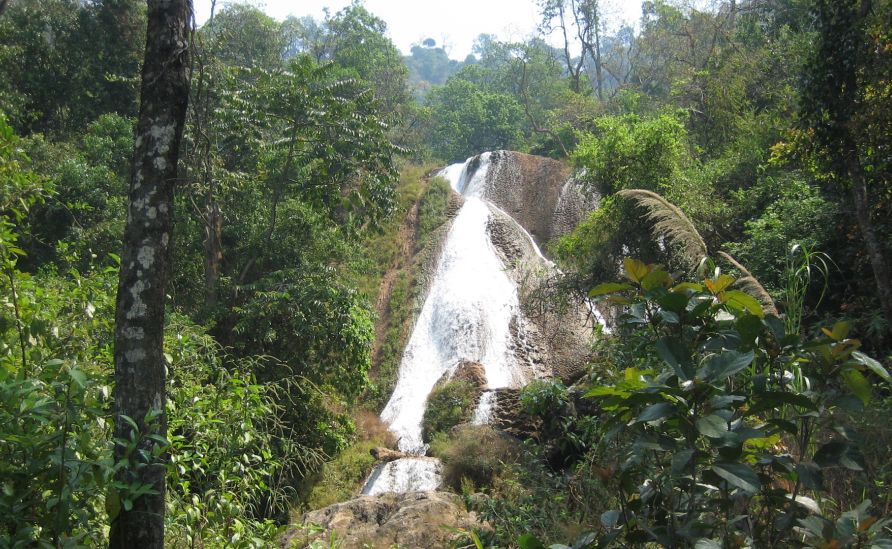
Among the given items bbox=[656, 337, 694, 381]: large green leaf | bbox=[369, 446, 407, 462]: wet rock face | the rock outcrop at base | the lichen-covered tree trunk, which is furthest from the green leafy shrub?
bbox=[656, 337, 694, 381]: large green leaf

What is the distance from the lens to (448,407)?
14.9m

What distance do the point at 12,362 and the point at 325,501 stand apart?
9.70 meters

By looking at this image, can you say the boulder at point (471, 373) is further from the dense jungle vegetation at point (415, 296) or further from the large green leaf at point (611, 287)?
the large green leaf at point (611, 287)

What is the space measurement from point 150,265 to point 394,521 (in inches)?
186

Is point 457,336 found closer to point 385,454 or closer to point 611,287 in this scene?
point 385,454

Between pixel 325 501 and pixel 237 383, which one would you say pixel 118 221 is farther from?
pixel 237 383

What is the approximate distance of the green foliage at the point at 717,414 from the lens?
2125 millimetres

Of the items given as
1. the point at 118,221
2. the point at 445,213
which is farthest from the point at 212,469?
the point at 445,213

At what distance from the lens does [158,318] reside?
3.36 m

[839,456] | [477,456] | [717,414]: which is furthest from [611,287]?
[477,456]

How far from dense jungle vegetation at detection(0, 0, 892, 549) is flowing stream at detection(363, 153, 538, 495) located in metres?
0.59

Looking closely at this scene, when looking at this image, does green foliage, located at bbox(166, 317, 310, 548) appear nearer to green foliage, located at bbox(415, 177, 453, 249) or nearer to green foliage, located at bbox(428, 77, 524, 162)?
green foliage, located at bbox(415, 177, 453, 249)

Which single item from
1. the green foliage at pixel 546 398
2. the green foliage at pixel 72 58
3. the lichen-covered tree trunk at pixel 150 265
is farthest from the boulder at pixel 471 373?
the green foliage at pixel 72 58

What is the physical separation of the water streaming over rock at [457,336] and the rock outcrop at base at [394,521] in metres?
4.65
